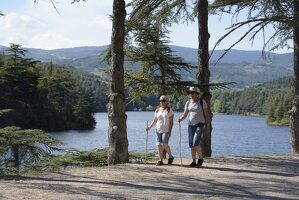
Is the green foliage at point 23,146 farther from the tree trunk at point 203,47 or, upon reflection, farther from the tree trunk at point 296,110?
the tree trunk at point 296,110

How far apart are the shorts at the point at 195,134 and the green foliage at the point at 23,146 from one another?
3319 mm

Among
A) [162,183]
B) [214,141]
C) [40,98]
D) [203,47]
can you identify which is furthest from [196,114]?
[40,98]

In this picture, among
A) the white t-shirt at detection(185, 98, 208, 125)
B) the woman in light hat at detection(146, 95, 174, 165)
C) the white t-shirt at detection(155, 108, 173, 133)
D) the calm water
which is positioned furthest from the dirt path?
the calm water

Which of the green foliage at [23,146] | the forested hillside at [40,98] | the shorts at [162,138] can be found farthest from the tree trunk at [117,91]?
the forested hillside at [40,98]

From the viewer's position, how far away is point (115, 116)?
1147cm

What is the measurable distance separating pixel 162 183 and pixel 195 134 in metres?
2.60

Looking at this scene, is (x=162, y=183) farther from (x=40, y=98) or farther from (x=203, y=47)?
(x=40, y=98)

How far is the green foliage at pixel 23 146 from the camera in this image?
10828mm

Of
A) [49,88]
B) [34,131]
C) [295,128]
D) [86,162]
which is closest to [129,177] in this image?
[34,131]

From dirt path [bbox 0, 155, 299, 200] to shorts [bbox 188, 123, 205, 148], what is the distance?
0.62m

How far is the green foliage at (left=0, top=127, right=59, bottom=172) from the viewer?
10.8 m

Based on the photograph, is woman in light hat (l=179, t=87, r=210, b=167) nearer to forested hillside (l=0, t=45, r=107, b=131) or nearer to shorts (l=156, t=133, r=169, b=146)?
shorts (l=156, t=133, r=169, b=146)

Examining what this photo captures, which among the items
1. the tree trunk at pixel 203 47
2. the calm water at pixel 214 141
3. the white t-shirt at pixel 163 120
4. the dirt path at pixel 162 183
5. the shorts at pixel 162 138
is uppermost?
the tree trunk at pixel 203 47

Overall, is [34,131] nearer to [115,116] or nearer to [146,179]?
[115,116]
